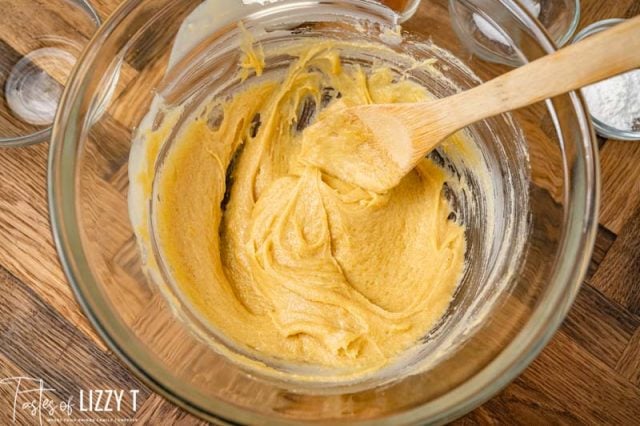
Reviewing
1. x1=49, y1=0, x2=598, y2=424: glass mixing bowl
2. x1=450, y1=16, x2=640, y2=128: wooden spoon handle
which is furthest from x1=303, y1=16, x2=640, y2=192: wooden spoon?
x1=49, y1=0, x2=598, y2=424: glass mixing bowl

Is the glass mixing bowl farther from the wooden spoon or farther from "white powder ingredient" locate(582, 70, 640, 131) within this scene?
"white powder ingredient" locate(582, 70, 640, 131)

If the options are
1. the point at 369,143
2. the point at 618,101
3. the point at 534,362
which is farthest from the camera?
the point at 618,101

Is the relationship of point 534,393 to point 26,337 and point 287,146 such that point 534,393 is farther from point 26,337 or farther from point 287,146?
point 26,337

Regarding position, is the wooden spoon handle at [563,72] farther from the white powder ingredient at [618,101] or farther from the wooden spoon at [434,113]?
the white powder ingredient at [618,101]

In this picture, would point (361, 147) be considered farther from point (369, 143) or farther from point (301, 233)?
point (301, 233)

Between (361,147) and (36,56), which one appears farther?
(36,56)

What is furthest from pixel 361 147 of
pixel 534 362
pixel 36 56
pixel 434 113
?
pixel 36 56

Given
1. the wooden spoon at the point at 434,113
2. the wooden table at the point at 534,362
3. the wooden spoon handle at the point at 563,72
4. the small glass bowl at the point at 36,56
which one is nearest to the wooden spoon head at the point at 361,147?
the wooden spoon at the point at 434,113
